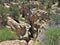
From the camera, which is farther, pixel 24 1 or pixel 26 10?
pixel 24 1

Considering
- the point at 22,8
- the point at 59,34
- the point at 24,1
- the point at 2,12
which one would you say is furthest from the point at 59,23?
the point at 24,1

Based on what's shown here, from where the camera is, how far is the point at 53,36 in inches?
193

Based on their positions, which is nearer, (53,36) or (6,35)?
(53,36)

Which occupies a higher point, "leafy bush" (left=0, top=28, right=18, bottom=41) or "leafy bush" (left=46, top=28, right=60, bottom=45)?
"leafy bush" (left=46, top=28, right=60, bottom=45)

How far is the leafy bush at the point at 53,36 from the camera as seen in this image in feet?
15.9

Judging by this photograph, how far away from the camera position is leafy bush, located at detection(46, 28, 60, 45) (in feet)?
15.9

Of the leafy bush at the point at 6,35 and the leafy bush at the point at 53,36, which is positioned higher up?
the leafy bush at the point at 53,36

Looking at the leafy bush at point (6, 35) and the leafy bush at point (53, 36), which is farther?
the leafy bush at point (6, 35)

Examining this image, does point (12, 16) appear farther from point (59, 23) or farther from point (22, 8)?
point (59, 23)

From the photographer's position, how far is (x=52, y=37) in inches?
191

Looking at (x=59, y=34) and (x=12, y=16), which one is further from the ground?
(x=59, y=34)

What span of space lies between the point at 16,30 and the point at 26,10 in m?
3.04

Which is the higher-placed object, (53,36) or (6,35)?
(53,36)

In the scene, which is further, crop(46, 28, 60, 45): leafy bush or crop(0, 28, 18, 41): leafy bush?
crop(0, 28, 18, 41): leafy bush
